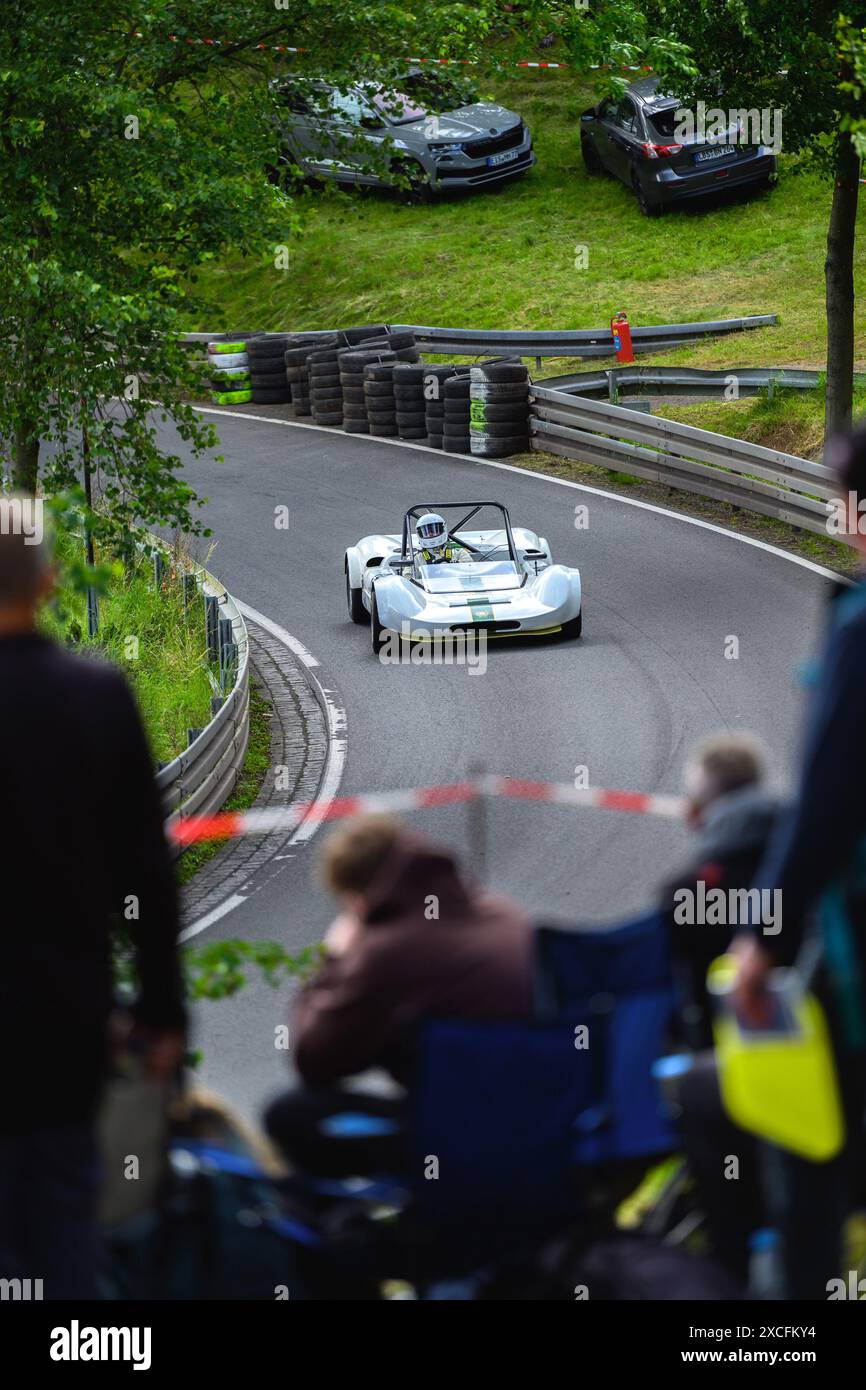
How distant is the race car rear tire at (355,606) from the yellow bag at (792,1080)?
1458 cm

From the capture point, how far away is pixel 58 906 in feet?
10.8

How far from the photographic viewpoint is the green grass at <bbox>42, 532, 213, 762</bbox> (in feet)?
48.6

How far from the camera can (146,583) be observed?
17.5 meters

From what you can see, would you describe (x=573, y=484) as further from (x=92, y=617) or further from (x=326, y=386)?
(x=92, y=617)

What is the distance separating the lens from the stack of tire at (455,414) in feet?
80.8

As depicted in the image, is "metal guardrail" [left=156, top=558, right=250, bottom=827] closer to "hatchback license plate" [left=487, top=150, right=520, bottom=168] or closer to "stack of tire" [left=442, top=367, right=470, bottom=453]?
"stack of tire" [left=442, top=367, right=470, bottom=453]

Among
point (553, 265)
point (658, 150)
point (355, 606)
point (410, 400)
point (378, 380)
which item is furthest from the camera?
point (553, 265)

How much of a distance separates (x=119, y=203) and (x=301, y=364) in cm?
1230

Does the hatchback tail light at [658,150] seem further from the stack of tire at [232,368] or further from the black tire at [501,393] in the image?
the black tire at [501,393]

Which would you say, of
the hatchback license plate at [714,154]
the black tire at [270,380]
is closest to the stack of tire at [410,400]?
the black tire at [270,380]

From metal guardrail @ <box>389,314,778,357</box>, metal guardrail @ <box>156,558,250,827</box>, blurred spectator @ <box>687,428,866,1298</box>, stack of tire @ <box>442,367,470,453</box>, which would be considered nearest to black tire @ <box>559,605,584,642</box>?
metal guardrail @ <box>156,558,250,827</box>

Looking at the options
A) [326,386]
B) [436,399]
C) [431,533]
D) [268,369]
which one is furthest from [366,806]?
[268,369]

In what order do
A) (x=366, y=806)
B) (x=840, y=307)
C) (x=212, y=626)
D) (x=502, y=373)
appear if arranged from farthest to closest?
(x=502, y=373), (x=840, y=307), (x=212, y=626), (x=366, y=806)
